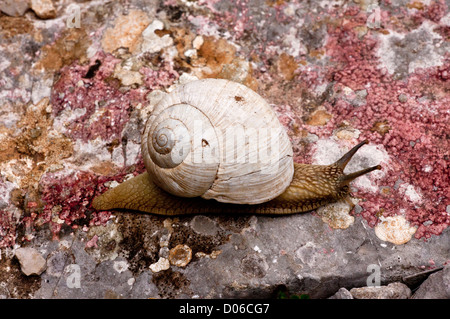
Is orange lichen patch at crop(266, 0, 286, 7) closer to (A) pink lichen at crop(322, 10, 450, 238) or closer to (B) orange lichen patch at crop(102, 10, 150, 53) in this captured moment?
(A) pink lichen at crop(322, 10, 450, 238)

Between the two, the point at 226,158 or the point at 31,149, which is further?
the point at 31,149

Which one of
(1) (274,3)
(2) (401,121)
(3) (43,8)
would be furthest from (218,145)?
(3) (43,8)

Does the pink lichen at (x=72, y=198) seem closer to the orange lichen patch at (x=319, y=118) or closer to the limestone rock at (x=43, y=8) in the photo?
the orange lichen patch at (x=319, y=118)

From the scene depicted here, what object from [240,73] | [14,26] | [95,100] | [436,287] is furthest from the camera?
[14,26]

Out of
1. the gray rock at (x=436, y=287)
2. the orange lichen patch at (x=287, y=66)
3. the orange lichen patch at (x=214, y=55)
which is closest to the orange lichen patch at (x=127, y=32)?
the orange lichen patch at (x=214, y=55)

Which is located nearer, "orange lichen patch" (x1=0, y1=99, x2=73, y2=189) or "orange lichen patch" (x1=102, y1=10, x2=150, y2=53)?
"orange lichen patch" (x1=0, y1=99, x2=73, y2=189)

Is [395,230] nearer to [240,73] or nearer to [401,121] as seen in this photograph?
[401,121]

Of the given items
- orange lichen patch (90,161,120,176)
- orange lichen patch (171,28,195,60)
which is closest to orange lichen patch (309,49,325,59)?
orange lichen patch (171,28,195,60)
